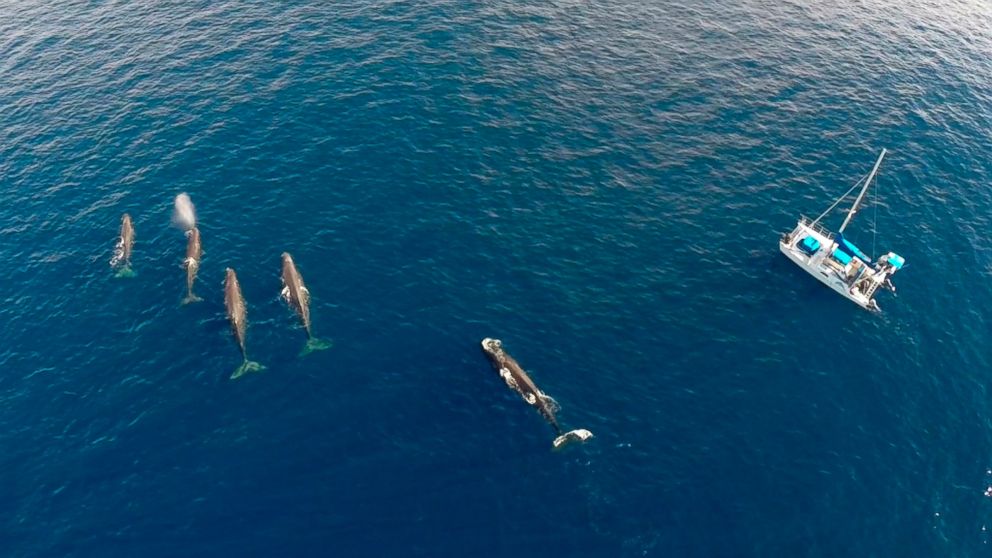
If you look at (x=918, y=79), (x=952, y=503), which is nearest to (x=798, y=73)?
(x=918, y=79)

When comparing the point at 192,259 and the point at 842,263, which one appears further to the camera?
the point at 842,263

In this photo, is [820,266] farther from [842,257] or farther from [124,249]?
[124,249]

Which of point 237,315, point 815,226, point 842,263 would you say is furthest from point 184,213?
point 842,263

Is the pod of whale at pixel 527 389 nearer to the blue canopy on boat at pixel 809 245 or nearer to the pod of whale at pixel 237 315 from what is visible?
the pod of whale at pixel 237 315

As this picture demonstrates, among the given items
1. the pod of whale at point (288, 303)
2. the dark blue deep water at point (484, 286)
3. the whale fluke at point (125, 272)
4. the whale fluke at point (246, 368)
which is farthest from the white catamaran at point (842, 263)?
the whale fluke at point (125, 272)

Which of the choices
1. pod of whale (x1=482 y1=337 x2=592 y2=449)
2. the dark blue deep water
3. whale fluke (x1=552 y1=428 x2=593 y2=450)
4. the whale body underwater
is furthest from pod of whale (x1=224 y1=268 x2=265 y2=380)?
whale fluke (x1=552 y1=428 x2=593 y2=450)

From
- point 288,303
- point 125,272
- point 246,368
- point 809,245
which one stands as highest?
point 809,245

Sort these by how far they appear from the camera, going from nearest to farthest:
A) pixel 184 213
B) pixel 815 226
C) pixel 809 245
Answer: pixel 809 245 < pixel 184 213 < pixel 815 226
